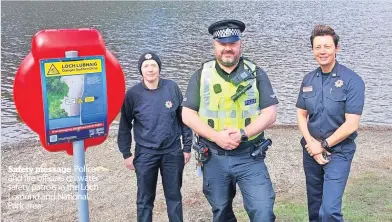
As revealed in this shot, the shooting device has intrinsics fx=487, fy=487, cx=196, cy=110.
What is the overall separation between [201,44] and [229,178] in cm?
2717

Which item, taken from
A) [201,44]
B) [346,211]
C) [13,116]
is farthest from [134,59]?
[346,211]

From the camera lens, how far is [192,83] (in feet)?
14.5

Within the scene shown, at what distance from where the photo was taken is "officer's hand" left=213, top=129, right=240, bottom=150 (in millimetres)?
4164

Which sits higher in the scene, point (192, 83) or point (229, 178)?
point (192, 83)

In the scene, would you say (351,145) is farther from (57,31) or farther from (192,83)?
(57,31)

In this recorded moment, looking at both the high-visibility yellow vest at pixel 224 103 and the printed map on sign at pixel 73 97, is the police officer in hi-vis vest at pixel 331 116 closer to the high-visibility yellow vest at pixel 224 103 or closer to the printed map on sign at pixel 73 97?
the high-visibility yellow vest at pixel 224 103

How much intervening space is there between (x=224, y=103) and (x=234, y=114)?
0.13 metres

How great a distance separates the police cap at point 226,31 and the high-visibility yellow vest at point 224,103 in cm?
28

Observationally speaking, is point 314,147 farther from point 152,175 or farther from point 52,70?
point 52,70

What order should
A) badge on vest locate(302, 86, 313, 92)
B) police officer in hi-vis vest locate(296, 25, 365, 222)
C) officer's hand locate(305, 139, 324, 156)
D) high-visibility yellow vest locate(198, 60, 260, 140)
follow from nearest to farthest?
high-visibility yellow vest locate(198, 60, 260, 140) → police officer in hi-vis vest locate(296, 25, 365, 222) → officer's hand locate(305, 139, 324, 156) → badge on vest locate(302, 86, 313, 92)

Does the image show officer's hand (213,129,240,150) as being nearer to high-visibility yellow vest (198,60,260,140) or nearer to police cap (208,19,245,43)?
high-visibility yellow vest (198,60,260,140)

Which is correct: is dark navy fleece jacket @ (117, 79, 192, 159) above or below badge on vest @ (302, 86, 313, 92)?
below

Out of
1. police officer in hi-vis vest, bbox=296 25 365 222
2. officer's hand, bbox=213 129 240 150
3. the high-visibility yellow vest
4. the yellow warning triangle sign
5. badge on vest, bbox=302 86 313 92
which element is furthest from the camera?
badge on vest, bbox=302 86 313 92

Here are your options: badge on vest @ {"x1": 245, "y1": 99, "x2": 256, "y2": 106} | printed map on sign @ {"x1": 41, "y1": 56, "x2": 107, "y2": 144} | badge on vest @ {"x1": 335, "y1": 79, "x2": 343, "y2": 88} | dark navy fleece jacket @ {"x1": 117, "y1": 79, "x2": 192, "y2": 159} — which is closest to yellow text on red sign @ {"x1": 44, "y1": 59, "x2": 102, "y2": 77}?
printed map on sign @ {"x1": 41, "y1": 56, "x2": 107, "y2": 144}
